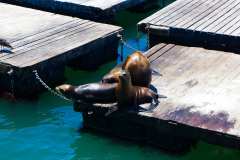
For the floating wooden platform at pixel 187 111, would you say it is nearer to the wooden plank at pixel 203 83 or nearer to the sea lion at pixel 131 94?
the wooden plank at pixel 203 83

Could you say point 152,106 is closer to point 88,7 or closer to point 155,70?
point 155,70

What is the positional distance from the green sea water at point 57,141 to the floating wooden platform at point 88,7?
282cm

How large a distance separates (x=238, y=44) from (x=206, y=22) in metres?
0.90

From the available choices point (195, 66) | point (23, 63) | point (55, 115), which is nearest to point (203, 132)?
point (195, 66)

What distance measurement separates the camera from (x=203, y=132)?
7.14 m

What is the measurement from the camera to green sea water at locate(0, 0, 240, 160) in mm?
7781

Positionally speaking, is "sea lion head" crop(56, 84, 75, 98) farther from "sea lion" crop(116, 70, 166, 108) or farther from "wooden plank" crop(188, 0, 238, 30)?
"wooden plank" crop(188, 0, 238, 30)

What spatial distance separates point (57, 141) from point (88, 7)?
424 cm

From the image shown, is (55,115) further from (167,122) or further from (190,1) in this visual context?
(190,1)

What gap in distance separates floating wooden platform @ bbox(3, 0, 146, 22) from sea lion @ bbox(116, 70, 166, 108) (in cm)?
416

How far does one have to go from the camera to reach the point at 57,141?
8.23 metres

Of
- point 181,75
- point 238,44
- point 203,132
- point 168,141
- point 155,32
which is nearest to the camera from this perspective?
point 203,132

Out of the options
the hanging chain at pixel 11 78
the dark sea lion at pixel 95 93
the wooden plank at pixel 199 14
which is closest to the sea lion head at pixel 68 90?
the dark sea lion at pixel 95 93

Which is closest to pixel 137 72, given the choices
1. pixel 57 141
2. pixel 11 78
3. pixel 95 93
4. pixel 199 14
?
pixel 95 93
